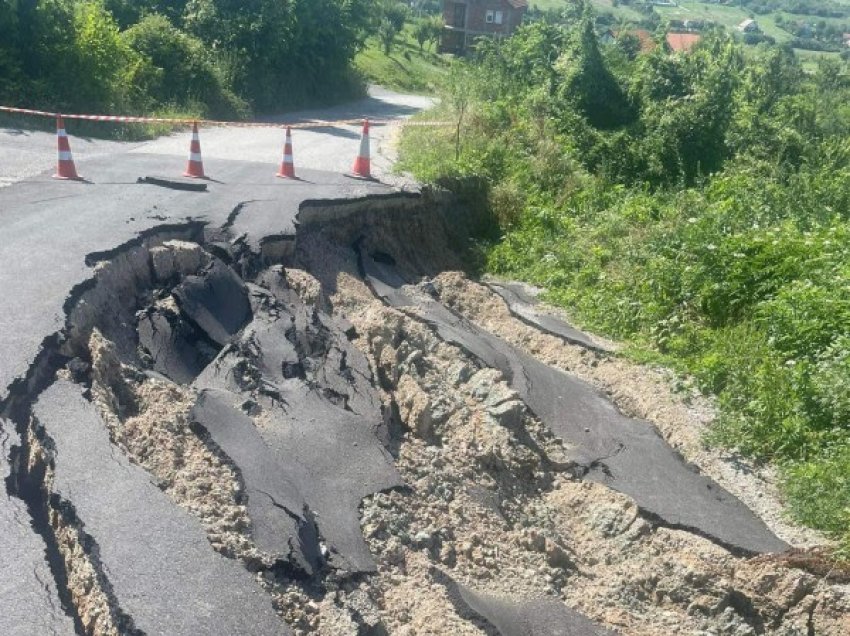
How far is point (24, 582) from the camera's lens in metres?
3.63

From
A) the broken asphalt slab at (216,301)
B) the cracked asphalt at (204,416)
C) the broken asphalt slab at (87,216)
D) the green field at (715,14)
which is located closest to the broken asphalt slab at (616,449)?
the cracked asphalt at (204,416)

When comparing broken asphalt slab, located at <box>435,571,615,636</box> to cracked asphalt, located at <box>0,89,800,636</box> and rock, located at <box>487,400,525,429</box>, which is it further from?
rock, located at <box>487,400,525,429</box>

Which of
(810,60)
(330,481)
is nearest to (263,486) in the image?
(330,481)

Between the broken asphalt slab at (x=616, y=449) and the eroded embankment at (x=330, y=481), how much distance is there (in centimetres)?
4

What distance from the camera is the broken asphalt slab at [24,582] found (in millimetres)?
3434

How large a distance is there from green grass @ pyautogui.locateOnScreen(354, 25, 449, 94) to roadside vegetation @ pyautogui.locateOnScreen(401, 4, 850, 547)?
10.7m

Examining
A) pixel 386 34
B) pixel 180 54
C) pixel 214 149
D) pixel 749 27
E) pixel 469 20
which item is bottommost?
→ pixel 214 149

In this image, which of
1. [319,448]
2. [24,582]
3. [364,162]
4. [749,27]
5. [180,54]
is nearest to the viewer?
[24,582]

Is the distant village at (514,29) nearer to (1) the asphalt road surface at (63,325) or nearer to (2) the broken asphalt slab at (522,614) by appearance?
(1) the asphalt road surface at (63,325)

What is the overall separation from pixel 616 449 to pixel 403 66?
99.2ft

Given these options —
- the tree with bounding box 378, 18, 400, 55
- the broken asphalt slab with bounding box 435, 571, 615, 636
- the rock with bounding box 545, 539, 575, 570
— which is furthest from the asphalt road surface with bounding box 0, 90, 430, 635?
the tree with bounding box 378, 18, 400, 55

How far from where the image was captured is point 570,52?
674 inches

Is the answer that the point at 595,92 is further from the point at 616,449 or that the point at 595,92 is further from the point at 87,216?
the point at 87,216

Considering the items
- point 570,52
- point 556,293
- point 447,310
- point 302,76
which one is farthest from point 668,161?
point 302,76
